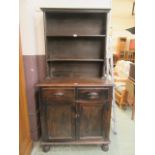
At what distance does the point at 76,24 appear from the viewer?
7.64ft

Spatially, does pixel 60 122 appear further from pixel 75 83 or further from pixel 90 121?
pixel 75 83

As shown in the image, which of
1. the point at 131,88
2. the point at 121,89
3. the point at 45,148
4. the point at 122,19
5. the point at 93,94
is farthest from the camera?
the point at 122,19

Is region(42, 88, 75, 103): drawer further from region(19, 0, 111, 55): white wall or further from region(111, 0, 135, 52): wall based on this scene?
region(111, 0, 135, 52): wall

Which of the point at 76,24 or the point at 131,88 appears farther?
the point at 131,88

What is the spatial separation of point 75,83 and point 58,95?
245mm

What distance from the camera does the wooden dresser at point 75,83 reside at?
1974 millimetres

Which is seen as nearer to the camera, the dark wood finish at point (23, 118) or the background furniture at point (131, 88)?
the dark wood finish at point (23, 118)

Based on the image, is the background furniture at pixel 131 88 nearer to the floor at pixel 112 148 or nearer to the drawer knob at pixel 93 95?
the floor at pixel 112 148

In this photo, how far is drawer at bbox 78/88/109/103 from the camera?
1.96 meters

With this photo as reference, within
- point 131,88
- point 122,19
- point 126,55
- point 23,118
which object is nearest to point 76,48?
point 23,118

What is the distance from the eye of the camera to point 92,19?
2324 mm

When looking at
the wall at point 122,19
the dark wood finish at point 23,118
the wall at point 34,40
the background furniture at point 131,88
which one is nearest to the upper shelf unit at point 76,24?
the wall at point 34,40
